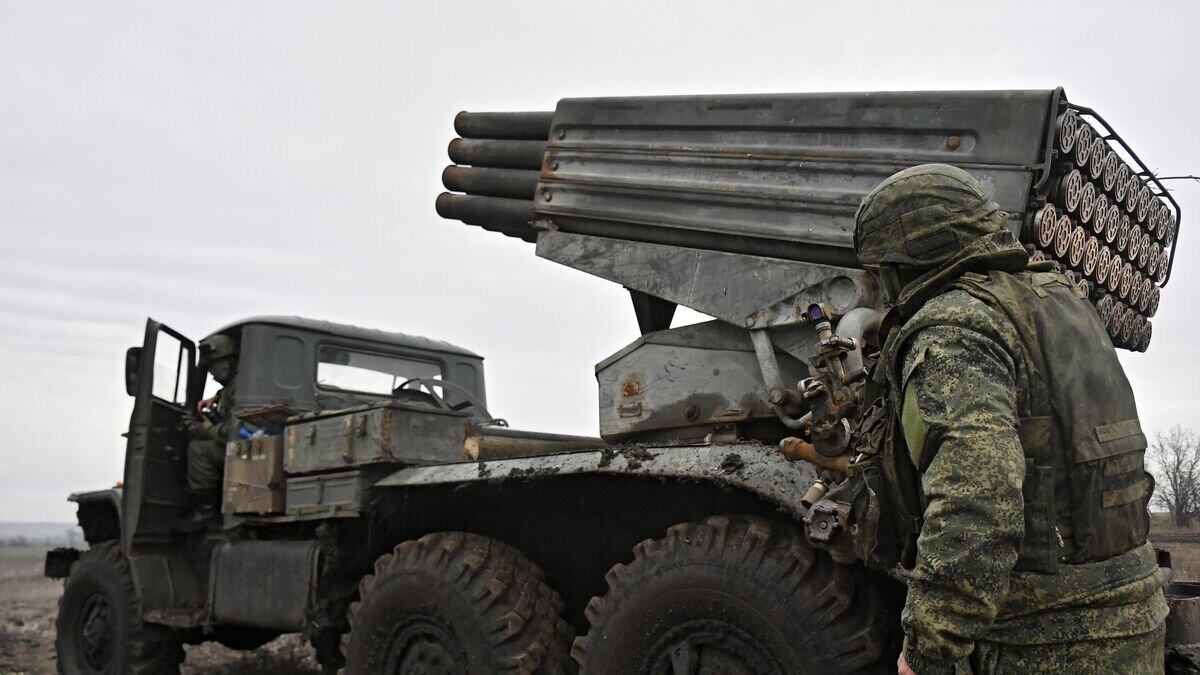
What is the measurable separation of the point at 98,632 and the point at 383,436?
A: 316cm

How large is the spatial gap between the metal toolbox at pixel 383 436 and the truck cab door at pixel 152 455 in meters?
1.75

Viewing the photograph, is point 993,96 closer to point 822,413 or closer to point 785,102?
point 785,102

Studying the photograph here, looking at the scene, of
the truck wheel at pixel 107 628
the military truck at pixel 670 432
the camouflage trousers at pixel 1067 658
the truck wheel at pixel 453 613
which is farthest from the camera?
the truck wheel at pixel 107 628

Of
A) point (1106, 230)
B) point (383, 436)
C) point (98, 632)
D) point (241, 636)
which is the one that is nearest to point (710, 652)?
point (1106, 230)

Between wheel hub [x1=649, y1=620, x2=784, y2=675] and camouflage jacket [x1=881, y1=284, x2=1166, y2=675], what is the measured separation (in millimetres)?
1259

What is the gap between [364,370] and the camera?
23.4 ft

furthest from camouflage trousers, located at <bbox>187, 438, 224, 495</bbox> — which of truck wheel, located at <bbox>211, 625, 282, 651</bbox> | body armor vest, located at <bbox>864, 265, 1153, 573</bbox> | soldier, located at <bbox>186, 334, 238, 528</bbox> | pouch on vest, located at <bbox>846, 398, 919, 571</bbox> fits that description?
body armor vest, located at <bbox>864, 265, 1153, 573</bbox>

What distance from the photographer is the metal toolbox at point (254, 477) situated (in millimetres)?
5781

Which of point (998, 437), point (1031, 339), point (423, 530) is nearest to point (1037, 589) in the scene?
point (998, 437)

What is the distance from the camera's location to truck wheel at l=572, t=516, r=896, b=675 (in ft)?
10.8

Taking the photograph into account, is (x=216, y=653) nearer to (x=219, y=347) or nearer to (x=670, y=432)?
(x=219, y=347)

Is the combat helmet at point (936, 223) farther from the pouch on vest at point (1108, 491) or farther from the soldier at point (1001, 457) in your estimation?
the pouch on vest at point (1108, 491)

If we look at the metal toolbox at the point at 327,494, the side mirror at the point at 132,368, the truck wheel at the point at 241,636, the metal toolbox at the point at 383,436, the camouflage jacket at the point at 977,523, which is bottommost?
the truck wheel at the point at 241,636

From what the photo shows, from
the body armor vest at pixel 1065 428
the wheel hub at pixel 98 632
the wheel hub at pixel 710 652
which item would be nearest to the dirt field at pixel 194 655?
the wheel hub at pixel 98 632
